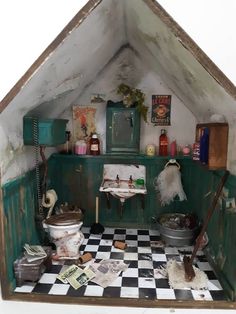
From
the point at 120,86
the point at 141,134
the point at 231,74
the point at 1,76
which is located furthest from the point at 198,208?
the point at 1,76

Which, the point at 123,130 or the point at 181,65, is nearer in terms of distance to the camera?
the point at 181,65

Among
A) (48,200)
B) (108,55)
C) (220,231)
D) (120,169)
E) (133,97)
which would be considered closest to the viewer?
(220,231)

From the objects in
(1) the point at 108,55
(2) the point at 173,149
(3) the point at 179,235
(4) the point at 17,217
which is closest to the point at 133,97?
(1) the point at 108,55

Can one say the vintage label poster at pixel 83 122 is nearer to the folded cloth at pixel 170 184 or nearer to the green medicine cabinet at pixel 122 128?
the green medicine cabinet at pixel 122 128

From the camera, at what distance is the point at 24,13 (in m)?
1.81

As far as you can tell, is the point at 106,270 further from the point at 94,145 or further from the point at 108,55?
the point at 108,55

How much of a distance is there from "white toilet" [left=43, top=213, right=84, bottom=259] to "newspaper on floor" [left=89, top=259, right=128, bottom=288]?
0.27 meters

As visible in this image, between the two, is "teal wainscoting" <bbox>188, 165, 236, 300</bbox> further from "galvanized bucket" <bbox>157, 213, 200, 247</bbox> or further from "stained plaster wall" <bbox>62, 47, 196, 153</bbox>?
"stained plaster wall" <bbox>62, 47, 196, 153</bbox>

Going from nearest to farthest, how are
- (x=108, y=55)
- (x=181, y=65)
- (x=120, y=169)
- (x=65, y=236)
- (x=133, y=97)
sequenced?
(x=181, y=65)
(x=65, y=236)
(x=108, y=55)
(x=133, y=97)
(x=120, y=169)

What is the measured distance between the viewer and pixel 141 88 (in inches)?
141

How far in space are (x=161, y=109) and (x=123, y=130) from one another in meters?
0.57

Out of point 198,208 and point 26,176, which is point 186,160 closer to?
point 198,208

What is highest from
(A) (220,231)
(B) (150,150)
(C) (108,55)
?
(C) (108,55)

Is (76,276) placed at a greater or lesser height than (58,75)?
lesser
